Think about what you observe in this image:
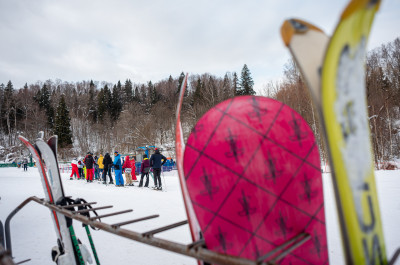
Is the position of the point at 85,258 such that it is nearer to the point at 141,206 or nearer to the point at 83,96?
the point at 141,206

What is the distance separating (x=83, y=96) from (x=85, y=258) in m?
55.4

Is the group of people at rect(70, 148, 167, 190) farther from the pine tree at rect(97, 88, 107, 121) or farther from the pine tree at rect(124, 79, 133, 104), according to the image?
the pine tree at rect(124, 79, 133, 104)

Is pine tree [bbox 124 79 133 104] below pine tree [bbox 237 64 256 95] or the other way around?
the other way around

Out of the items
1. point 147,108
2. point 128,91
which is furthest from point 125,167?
point 128,91

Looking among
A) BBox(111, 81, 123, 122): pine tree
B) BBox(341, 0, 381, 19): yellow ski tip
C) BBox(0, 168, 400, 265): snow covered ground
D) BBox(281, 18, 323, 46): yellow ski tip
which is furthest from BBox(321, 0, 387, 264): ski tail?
BBox(111, 81, 123, 122): pine tree

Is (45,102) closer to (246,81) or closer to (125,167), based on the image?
(246,81)

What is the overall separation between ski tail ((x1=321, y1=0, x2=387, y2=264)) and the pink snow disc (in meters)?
0.39

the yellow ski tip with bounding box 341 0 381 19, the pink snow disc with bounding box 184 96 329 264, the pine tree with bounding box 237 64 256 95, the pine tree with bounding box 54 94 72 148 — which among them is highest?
the pine tree with bounding box 237 64 256 95

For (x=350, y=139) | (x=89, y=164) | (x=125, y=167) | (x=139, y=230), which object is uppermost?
(x=350, y=139)

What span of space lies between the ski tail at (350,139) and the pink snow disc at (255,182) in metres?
0.39

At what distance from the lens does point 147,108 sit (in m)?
47.5

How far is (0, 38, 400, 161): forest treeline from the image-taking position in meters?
19.1

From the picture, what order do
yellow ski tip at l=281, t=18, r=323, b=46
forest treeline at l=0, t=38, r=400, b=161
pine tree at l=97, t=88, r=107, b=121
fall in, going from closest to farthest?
1. yellow ski tip at l=281, t=18, r=323, b=46
2. forest treeline at l=0, t=38, r=400, b=161
3. pine tree at l=97, t=88, r=107, b=121

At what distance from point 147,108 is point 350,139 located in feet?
160
